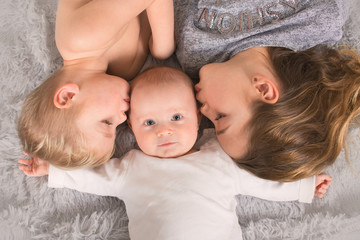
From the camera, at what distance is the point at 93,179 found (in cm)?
123

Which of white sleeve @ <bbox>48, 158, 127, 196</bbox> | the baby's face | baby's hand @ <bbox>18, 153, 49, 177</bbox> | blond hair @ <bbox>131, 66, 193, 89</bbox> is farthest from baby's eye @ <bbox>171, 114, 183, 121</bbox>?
baby's hand @ <bbox>18, 153, 49, 177</bbox>

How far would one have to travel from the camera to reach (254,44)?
49.9 inches

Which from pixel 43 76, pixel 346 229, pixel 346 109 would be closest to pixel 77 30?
pixel 43 76

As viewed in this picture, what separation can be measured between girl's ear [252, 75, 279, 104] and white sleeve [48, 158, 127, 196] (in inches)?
21.0

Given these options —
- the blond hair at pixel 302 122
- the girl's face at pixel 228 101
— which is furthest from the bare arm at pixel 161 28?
the blond hair at pixel 302 122

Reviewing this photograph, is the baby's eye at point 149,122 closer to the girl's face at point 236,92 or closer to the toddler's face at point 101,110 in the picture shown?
the toddler's face at point 101,110

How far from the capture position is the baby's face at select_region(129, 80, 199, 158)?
1.19 m

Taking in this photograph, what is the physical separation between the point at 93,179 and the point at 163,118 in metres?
0.33

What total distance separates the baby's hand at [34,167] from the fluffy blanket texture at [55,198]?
1.5 inches

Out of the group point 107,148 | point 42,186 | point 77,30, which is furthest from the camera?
point 42,186

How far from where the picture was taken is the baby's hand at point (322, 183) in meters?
1.32

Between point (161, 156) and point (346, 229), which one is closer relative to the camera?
point (161, 156)

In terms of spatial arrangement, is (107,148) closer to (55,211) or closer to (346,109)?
(55,211)

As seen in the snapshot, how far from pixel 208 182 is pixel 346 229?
0.58 metres
